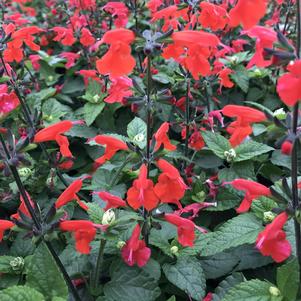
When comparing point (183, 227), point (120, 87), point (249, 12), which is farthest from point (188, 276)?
point (249, 12)

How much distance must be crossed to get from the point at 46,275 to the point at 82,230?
26 cm

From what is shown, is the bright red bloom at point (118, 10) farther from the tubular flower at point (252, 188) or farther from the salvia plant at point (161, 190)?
the tubular flower at point (252, 188)

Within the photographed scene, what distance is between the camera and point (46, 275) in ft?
6.52

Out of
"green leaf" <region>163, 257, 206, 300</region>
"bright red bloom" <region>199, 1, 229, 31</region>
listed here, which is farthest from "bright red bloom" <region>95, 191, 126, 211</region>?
"bright red bloom" <region>199, 1, 229, 31</region>

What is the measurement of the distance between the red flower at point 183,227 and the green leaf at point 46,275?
544mm

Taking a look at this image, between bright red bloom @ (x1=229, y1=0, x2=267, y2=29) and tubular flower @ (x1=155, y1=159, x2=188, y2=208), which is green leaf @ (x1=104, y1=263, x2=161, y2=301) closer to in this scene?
tubular flower @ (x1=155, y1=159, x2=188, y2=208)

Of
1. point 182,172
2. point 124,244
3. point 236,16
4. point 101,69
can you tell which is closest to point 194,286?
point 124,244

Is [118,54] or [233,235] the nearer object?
[118,54]

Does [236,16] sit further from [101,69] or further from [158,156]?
[158,156]

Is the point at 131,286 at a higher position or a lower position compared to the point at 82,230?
lower

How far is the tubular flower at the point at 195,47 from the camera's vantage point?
74.9 inches

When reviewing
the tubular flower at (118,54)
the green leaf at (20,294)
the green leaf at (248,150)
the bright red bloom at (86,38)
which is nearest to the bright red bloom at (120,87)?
the tubular flower at (118,54)

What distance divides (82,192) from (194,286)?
1.23 metres

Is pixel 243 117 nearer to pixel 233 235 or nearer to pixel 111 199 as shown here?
pixel 233 235
